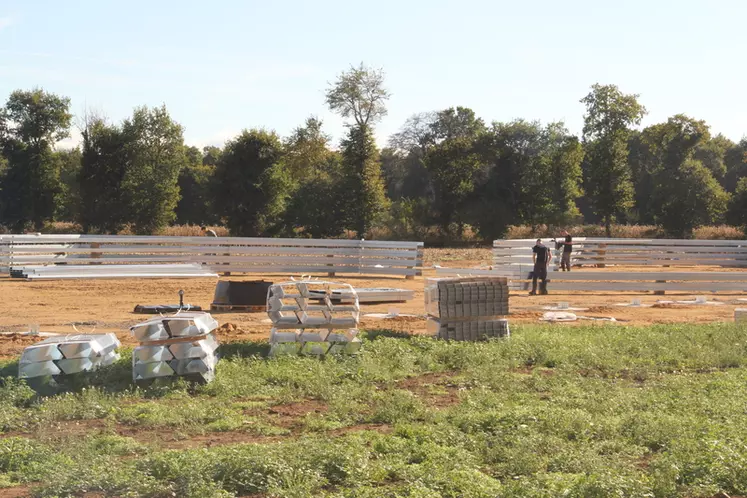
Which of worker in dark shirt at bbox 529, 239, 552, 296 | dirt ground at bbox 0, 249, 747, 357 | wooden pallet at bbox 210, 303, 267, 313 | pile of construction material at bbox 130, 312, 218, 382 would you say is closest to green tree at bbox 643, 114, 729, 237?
dirt ground at bbox 0, 249, 747, 357

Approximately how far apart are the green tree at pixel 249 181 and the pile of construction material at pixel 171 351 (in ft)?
121

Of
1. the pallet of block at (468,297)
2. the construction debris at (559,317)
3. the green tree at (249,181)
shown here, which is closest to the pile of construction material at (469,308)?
the pallet of block at (468,297)

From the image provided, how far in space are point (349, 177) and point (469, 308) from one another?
117ft

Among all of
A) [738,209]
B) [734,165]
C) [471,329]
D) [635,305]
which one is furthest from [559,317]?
[734,165]

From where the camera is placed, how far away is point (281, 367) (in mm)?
12164

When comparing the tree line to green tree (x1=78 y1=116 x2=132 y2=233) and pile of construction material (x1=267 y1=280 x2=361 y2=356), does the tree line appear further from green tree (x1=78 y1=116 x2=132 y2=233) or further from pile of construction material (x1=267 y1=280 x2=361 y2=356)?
pile of construction material (x1=267 y1=280 x2=361 y2=356)

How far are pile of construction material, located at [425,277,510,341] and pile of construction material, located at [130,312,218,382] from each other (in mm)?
4477

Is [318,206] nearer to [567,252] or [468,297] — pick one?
[567,252]

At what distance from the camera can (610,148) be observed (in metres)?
54.8

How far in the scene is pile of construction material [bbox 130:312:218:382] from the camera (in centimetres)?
1127

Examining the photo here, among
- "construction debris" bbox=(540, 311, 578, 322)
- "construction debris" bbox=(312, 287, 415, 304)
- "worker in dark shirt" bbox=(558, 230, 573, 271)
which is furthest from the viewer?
"worker in dark shirt" bbox=(558, 230, 573, 271)

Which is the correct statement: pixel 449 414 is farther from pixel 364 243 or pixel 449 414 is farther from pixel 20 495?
pixel 364 243

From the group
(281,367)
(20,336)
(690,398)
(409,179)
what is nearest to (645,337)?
(690,398)

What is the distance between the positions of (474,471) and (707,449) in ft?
6.98
